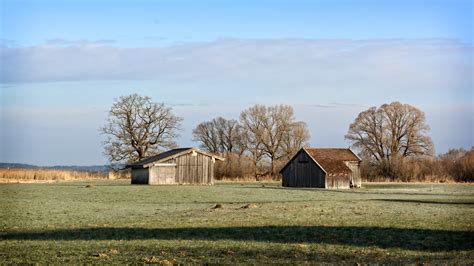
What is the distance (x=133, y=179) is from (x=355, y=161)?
2615 centimetres

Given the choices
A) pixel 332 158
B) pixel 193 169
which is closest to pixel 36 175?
pixel 193 169

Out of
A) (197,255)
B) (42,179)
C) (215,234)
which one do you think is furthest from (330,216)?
(42,179)

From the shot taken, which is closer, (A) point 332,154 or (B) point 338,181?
(B) point 338,181

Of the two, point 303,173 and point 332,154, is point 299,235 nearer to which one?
point 303,173

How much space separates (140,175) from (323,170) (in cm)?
2071

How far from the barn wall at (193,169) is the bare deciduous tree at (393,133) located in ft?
127

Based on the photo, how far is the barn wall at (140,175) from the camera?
7694 cm

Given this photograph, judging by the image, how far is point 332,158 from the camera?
262ft

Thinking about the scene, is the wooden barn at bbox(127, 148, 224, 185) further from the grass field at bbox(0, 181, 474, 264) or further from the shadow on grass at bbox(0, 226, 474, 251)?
the shadow on grass at bbox(0, 226, 474, 251)

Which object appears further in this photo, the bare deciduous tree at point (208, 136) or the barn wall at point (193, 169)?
the bare deciduous tree at point (208, 136)

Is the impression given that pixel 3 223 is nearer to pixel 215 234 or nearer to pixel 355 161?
pixel 215 234

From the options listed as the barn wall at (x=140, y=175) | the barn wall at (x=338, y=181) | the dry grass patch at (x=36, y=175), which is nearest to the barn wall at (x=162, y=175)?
the barn wall at (x=140, y=175)

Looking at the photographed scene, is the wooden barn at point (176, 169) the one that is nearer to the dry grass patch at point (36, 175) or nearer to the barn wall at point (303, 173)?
the barn wall at point (303, 173)

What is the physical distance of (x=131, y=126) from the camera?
105188 mm
